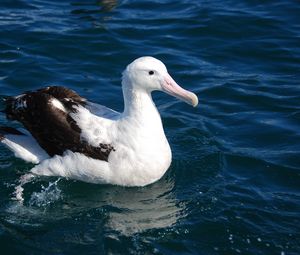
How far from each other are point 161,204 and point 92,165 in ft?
3.35

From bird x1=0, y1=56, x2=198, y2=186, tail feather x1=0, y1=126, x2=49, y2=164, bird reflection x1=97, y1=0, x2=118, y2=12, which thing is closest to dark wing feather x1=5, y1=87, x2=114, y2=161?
bird x1=0, y1=56, x2=198, y2=186

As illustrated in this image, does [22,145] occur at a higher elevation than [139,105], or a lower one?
lower

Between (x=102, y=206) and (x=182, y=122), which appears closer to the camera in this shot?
(x=102, y=206)

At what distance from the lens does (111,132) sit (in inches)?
331

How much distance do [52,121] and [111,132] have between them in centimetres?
81

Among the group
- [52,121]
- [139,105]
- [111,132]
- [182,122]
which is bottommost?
[182,122]

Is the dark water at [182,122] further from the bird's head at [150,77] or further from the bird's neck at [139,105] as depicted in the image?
the bird's head at [150,77]

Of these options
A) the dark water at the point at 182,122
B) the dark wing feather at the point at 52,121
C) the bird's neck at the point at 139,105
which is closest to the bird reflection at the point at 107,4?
the dark water at the point at 182,122

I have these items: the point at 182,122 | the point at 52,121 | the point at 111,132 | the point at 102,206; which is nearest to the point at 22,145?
the point at 52,121

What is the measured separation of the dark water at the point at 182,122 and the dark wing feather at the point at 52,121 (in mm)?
544

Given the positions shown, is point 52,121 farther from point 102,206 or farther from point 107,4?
point 107,4

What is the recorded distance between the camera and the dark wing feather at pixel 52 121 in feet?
27.5

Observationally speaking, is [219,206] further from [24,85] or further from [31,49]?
[31,49]

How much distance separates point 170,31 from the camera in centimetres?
1388
